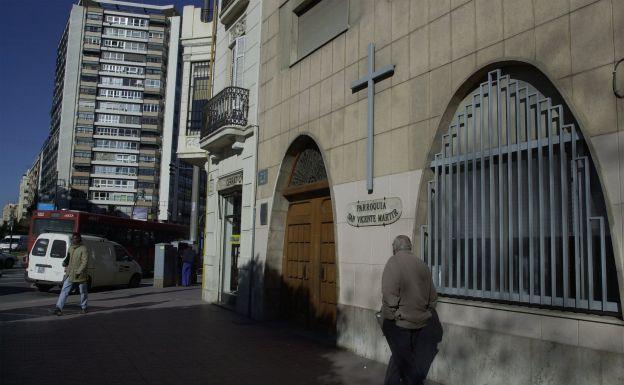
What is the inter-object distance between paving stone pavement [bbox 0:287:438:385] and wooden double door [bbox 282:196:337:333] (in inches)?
16.8

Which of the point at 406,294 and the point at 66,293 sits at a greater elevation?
the point at 406,294

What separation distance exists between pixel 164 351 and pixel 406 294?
14.5 feet

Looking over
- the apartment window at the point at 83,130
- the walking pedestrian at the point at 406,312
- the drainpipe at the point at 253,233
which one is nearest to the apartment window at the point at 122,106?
the apartment window at the point at 83,130

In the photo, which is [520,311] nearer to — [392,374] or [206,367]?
[392,374]

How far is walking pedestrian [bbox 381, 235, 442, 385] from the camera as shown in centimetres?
547

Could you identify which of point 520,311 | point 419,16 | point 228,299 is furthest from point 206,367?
point 228,299

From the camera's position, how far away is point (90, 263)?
17.8 meters

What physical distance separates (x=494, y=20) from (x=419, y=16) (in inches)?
54.9

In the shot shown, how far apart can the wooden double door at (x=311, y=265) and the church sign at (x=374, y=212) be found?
1.26 meters

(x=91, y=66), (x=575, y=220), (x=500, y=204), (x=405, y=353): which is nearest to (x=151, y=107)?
(x=91, y=66)

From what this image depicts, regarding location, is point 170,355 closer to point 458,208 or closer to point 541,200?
point 458,208

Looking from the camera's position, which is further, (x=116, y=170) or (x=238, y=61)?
(x=116, y=170)

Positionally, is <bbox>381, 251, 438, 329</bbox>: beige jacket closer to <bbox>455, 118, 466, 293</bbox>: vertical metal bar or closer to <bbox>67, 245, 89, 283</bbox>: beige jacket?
<bbox>455, 118, 466, 293</bbox>: vertical metal bar

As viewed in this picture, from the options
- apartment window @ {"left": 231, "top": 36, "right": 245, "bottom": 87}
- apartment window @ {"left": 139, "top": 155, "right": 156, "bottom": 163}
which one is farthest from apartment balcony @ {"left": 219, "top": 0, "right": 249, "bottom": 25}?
apartment window @ {"left": 139, "top": 155, "right": 156, "bottom": 163}
